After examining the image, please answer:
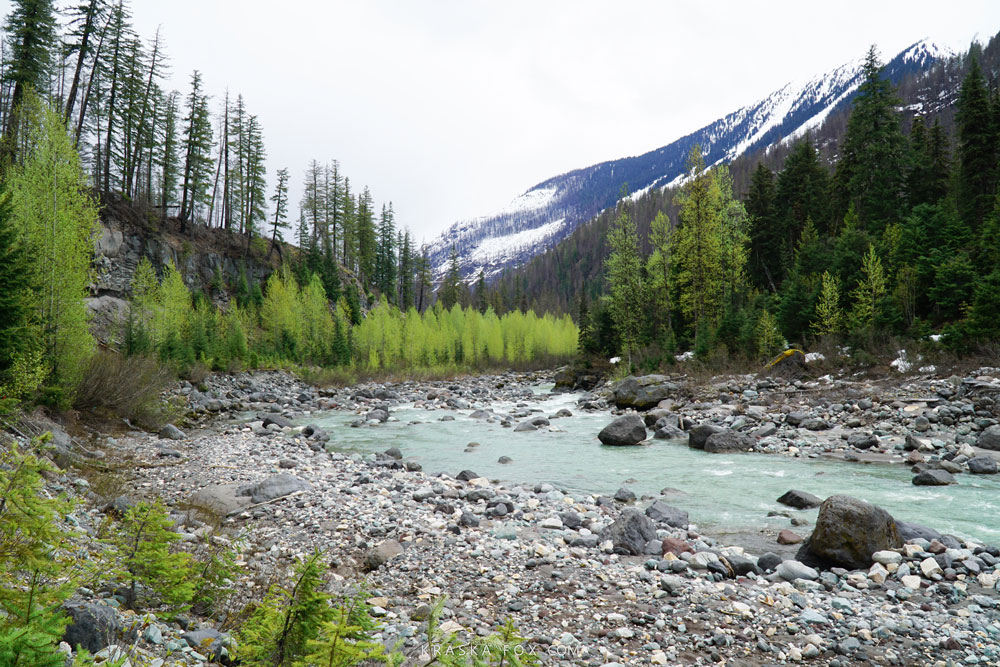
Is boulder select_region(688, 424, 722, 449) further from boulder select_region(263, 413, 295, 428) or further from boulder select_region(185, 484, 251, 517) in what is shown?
boulder select_region(263, 413, 295, 428)

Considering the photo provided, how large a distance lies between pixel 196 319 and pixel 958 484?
36.3m

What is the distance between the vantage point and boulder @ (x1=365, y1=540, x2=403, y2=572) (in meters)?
5.49

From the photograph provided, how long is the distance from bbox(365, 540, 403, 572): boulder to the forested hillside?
2629cm

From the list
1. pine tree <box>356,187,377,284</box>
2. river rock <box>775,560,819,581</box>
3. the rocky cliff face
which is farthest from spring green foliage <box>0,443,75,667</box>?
pine tree <box>356,187,377,284</box>

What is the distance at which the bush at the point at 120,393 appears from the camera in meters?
12.7

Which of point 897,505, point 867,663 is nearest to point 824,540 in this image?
point 867,663

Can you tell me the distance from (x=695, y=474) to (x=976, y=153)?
34255mm

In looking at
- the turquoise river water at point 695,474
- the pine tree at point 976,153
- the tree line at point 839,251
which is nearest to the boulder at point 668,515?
the turquoise river water at point 695,474

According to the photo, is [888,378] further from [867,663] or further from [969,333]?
[867,663]

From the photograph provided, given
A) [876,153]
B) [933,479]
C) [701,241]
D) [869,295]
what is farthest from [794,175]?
[933,479]

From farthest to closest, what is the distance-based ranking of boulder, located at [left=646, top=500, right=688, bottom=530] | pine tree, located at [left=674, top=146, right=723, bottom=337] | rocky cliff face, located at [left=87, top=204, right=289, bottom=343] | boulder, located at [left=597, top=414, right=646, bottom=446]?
rocky cliff face, located at [left=87, top=204, right=289, bottom=343], pine tree, located at [left=674, top=146, right=723, bottom=337], boulder, located at [left=597, top=414, right=646, bottom=446], boulder, located at [left=646, top=500, right=688, bottom=530]

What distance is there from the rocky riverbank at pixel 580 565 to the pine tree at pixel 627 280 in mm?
20637

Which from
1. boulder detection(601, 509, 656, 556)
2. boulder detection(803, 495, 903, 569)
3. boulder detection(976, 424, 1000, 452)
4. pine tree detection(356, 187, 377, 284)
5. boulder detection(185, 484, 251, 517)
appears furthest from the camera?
pine tree detection(356, 187, 377, 284)

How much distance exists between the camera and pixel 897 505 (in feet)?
25.1
